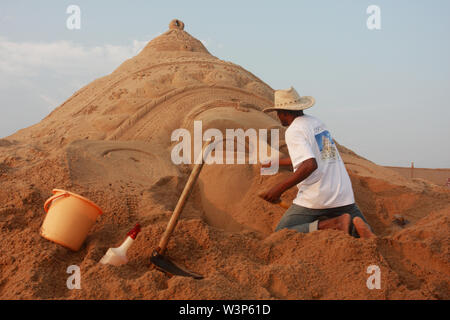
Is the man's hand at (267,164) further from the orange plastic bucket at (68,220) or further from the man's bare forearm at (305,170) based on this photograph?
the orange plastic bucket at (68,220)

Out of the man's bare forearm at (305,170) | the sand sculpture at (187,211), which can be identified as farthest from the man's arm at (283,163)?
the man's bare forearm at (305,170)

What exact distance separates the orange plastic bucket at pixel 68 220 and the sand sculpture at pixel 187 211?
0.06m

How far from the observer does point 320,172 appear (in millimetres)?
2658

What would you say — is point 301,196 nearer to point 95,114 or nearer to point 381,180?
point 381,180

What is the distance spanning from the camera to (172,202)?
11.1ft

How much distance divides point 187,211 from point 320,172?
4.08 feet

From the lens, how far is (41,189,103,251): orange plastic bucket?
7.43 ft

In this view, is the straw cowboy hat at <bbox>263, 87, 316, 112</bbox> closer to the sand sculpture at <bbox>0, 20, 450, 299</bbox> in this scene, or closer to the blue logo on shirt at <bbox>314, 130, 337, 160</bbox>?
the blue logo on shirt at <bbox>314, 130, 337, 160</bbox>

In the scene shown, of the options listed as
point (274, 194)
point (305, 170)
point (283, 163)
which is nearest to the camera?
point (305, 170)

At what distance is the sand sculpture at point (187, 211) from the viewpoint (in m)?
1.85

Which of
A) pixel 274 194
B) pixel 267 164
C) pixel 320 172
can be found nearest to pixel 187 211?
pixel 267 164

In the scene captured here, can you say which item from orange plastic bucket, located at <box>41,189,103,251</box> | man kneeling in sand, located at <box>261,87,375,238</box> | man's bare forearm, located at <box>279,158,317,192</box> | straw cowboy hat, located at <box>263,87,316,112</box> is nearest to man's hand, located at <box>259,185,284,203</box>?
man kneeling in sand, located at <box>261,87,375,238</box>

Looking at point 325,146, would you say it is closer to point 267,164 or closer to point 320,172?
point 320,172

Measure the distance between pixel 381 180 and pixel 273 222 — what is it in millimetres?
1724
